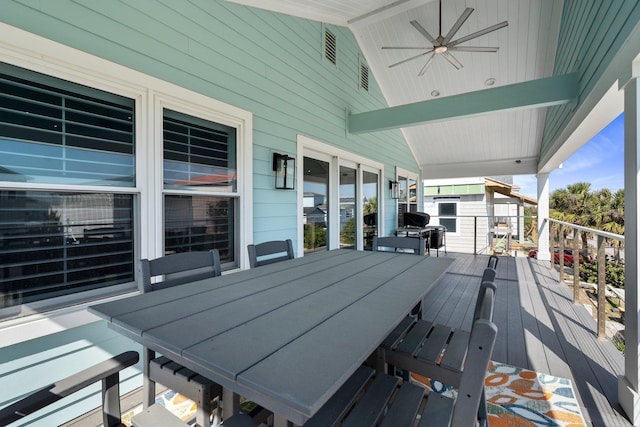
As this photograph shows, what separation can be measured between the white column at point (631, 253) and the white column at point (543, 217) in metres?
5.95

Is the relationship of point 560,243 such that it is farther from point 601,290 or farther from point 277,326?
point 277,326

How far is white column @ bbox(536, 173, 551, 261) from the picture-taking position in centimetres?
688

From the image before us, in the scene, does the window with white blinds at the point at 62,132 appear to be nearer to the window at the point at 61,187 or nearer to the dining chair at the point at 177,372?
the window at the point at 61,187

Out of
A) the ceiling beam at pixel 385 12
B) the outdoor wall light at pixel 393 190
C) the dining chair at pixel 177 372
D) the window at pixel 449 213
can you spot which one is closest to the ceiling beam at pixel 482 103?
the ceiling beam at pixel 385 12

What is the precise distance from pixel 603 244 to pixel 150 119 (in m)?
4.23

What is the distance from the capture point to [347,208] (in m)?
5.05

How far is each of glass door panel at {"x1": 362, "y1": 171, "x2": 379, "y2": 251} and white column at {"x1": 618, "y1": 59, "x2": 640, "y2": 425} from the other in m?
3.76

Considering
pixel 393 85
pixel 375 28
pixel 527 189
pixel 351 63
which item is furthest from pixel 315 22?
pixel 527 189

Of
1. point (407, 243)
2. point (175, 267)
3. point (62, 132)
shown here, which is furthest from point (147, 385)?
point (407, 243)

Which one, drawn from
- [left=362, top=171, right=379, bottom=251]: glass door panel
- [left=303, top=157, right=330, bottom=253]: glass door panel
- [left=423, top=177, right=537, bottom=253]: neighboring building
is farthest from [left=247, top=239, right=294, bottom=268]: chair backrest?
[left=423, top=177, right=537, bottom=253]: neighboring building

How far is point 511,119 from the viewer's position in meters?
6.13

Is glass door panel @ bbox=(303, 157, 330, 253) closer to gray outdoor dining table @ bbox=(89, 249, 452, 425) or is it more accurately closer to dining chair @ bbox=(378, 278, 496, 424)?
gray outdoor dining table @ bbox=(89, 249, 452, 425)

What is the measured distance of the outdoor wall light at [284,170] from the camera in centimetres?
319

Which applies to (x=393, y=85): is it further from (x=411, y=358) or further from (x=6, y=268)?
(x=6, y=268)
